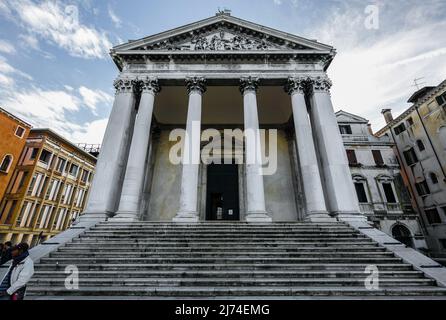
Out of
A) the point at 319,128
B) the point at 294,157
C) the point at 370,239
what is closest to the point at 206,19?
the point at 319,128

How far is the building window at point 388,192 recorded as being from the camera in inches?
775

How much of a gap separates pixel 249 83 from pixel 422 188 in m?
22.3

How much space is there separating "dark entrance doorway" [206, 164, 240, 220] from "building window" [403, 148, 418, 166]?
2033cm

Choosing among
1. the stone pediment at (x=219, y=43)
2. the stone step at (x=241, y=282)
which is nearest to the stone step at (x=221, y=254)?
the stone step at (x=241, y=282)

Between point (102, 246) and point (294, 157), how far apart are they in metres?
12.6

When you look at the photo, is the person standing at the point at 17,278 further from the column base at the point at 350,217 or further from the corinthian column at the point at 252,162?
the column base at the point at 350,217

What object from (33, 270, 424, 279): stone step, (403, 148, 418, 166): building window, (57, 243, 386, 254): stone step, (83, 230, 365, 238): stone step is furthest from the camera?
(403, 148, 418, 166): building window

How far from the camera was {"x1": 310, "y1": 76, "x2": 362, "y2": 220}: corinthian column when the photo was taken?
9539mm

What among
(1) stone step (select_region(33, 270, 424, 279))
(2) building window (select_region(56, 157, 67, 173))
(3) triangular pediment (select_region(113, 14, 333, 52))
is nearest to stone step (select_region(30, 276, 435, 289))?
→ (1) stone step (select_region(33, 270, 424, 279))

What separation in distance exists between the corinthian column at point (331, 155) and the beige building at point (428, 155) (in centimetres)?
1564

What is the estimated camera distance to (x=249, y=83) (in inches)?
468

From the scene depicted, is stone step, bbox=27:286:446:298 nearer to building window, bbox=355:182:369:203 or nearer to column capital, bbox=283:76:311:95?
column capital, bbox=283:76:311:95
